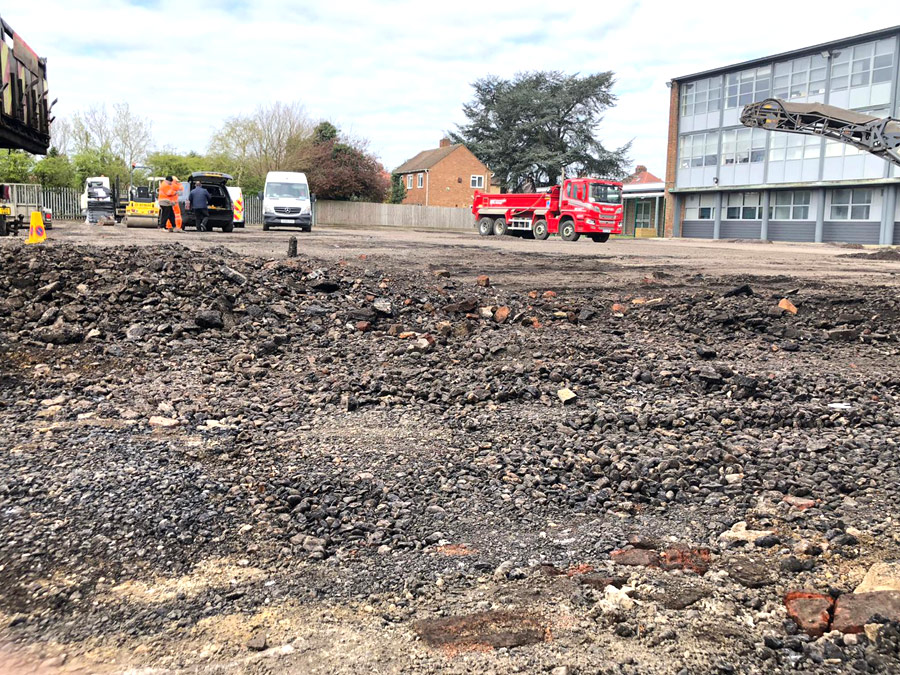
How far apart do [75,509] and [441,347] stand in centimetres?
424

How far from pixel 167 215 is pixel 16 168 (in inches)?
730

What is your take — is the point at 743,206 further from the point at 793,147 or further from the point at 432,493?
the point at 432,493

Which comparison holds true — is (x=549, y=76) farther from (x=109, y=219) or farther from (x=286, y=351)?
(x=286, y=351)

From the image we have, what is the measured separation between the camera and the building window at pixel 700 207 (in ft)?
156

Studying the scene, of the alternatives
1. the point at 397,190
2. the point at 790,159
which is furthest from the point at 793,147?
the point at 397,190

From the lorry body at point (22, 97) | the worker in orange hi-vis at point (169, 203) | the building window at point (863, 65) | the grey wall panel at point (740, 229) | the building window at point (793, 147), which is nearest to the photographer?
the lorry body at point (22, 97)

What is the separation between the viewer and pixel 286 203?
33.3 metres

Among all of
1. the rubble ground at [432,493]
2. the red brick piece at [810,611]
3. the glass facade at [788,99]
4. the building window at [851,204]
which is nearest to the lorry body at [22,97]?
the rubble ground at [432,493]

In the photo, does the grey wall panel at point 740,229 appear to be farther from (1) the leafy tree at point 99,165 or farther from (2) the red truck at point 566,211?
(1) the leafy tree at point 99,165

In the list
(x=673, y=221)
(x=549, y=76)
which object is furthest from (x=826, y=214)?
(x=549, y=76)

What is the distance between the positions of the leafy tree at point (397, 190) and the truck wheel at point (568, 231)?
1605 inches

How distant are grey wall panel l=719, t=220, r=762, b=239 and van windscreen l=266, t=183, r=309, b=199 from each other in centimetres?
2640

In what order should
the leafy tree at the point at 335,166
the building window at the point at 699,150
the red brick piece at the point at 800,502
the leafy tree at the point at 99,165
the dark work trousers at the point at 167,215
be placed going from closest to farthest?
1. the red brick piece at the point at 800,502
2. the dark work trousers at the point at 167,215
3. the building window at the point at 699,150
4. the leafy tree at the point at 99,165
5. the leafy tree at the point at 335,166

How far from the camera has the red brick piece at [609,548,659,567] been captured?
330cm
